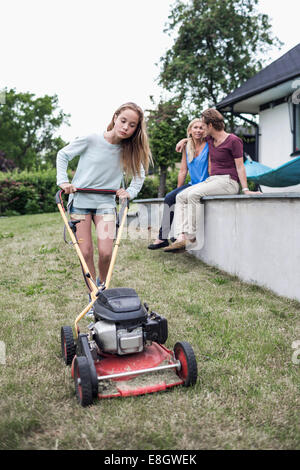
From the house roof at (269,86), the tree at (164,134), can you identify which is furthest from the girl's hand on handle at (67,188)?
the tree at (164,134)

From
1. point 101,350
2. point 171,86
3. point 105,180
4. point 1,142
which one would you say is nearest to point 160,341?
point 101,350

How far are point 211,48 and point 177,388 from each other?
1878 centimetres

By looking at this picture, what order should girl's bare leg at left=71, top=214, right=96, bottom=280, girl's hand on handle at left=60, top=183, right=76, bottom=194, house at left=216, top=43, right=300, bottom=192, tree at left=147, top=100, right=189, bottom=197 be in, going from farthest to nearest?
tree at left=147, top=100, right=189, bottom=197
house at left=216, top=43, right=300, bottom=192
girl's bare leg at left=71, top=214, right=96, bottom=280
girl's hand on handle at left=60, top=183, right=76, bottom=194

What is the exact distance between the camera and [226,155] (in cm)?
515

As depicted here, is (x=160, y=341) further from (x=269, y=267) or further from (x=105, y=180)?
(x=269, y=267)

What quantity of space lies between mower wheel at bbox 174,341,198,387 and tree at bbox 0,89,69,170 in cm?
3976

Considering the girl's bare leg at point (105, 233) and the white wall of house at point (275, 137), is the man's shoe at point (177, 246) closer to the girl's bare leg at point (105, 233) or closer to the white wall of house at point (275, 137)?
the girl's bare leg at point (105, 233)

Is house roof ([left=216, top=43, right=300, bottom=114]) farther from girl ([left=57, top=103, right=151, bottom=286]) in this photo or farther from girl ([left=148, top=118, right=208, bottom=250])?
girl ([left=57, top=103, right=151, bottom=286])

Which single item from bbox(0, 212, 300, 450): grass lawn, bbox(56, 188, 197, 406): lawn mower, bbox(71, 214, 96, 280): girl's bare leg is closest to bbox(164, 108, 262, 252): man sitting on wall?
bbox(0, 212, 300, 450): grass lawn

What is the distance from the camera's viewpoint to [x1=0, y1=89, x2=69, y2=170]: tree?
130 ft

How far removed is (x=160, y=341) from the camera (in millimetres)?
2492

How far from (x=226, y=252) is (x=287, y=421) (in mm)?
3200

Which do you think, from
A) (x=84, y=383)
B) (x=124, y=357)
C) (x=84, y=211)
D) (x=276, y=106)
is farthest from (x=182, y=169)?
(x=276, y=106)

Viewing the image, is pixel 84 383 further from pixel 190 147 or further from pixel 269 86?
pixel 269 86
